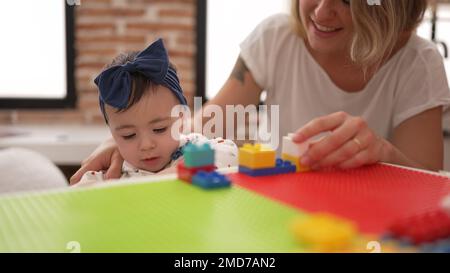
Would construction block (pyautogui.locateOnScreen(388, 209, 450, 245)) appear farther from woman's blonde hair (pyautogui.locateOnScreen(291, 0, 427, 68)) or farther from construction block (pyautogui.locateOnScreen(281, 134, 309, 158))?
woman's blonde hair (pyautogui.locateOnScreen(291, 0, 427, 68))

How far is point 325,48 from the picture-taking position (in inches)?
40.9

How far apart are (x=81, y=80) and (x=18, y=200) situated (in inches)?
65.9

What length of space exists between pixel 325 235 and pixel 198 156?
231 millimetres

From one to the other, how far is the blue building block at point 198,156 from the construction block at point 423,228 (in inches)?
9.0

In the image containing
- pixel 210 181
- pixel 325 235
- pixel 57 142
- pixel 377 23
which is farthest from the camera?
pixel 57 142

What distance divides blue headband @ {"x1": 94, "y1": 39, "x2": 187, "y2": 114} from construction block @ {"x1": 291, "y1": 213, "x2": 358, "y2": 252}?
0.47m

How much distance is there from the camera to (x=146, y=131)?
81 cm

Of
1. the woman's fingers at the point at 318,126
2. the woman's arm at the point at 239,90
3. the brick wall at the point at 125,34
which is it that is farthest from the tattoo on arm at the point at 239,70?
the brick wall at the point at 125,34

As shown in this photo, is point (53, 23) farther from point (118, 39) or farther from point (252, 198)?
point (252, 198)

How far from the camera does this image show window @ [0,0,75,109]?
6.61 feet

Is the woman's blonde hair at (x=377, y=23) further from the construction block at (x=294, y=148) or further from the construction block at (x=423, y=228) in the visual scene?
the construction block at (x=423, y=228)

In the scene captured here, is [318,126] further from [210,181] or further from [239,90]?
[239,90]

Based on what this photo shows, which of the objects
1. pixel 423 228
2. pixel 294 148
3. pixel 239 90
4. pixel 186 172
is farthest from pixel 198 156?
pixel 239 90

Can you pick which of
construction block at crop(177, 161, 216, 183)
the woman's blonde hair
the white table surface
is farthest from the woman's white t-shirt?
the white table surface
